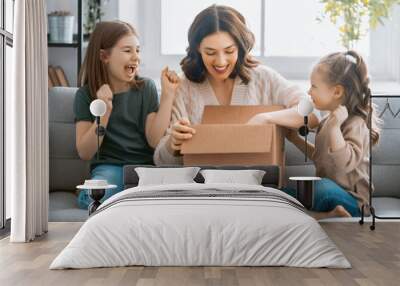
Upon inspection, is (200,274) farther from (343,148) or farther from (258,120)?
(343,148)

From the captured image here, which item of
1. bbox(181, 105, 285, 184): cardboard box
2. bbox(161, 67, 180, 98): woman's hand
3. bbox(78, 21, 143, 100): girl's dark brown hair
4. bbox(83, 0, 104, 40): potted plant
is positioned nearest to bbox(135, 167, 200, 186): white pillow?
bbox(181, 105, 285, 184): cardboard box

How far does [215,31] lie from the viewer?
23.6 feet

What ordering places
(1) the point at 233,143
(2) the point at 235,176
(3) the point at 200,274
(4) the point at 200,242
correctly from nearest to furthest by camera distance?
(3) the point at 200,274, (4) the point at 200,242, (2) the point at 235,176, (1) the point at 233,143

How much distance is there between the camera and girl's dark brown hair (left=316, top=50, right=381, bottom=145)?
7.21 meters

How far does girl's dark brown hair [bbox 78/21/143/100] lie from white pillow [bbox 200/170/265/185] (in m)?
1.27

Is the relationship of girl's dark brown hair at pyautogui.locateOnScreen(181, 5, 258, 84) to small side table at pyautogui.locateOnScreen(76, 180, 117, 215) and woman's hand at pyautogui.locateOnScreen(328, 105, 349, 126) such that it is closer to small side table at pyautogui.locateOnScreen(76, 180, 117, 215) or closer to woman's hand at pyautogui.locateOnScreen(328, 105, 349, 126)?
woman's hand at pyautogui.locateOnScreen(328, 105, 349, 126)

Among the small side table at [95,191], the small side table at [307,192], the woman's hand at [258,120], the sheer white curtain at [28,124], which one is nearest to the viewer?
the sheer white curtain at [28,124]

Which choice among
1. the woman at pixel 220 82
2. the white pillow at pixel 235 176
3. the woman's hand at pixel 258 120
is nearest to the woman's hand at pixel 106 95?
the woman at pixel 220 82

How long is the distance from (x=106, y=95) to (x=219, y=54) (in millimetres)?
1186

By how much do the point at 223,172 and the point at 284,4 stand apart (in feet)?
6.42

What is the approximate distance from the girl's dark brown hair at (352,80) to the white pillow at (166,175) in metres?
1.69

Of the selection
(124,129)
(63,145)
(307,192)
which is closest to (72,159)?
(63,145)

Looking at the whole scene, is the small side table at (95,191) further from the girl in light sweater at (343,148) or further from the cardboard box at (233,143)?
the girl in light sweater at (343,148)

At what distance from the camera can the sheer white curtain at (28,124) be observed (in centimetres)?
569
